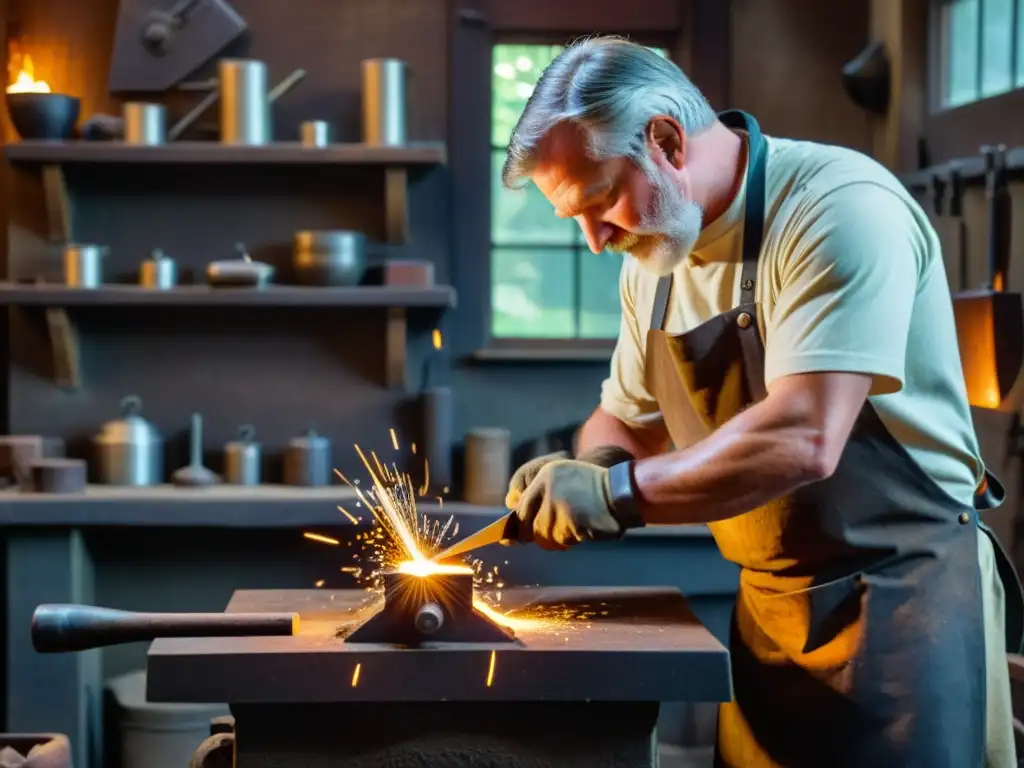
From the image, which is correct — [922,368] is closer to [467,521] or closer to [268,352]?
[467,521]

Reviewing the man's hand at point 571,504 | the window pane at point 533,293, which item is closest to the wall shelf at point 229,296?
the window pane at point 533,293

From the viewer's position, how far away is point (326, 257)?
3.84 meters

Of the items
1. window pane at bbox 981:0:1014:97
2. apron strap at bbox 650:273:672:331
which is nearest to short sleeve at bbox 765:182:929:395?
apron strap at bbox 650:273:672:331

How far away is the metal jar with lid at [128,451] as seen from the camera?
3900mm

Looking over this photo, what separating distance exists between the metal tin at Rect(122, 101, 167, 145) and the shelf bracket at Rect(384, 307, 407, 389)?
88 centimetres

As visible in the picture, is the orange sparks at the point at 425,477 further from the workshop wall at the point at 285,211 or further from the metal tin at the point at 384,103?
the metal tin at the point at 384,103

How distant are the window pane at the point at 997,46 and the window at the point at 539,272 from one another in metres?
1.15

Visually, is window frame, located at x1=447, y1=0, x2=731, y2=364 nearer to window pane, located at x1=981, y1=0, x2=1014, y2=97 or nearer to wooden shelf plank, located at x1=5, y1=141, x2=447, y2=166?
wooden shelf plank, located at x1=5, y1=141, x2=447, y2=166

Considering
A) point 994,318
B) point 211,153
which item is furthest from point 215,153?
point 994,318

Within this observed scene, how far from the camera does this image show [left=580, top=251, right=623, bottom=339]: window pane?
4.19 meters

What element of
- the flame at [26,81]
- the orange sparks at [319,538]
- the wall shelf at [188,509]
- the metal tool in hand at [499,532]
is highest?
the flame at [26,81]

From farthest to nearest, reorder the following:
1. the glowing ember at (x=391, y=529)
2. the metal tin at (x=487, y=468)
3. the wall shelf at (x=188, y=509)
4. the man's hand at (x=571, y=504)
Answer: the metal tin at (x=487, y=468) → the wall shelf at (x=188, y=509) → the glowing ember at (x=391, y=529) → the man's hand at (x=571, y=504)

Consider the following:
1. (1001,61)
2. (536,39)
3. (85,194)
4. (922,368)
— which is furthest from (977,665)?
(85,194)

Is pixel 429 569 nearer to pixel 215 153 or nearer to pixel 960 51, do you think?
pixel 215 153
